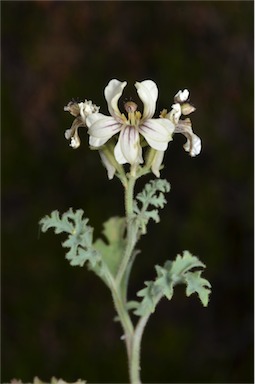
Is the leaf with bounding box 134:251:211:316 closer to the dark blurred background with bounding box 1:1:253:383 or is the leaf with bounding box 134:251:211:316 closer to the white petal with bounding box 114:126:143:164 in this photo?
the white petal with bounding box 114:126:143:164

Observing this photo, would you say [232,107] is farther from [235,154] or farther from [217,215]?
[217,215]

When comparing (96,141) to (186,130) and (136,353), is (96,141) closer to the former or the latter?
(186,130)

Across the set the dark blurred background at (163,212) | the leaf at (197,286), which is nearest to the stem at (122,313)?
the leaf at (197,286)

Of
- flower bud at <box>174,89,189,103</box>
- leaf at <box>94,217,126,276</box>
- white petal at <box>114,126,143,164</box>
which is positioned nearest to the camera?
white petal at <box>114,126,143,164</box>

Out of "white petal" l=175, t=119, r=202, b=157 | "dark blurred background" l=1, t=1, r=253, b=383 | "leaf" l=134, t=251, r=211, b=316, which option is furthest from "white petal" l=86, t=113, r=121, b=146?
"dark blurred background" l=1, t=1, r=253, b=383

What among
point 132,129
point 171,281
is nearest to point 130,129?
point 132,129
